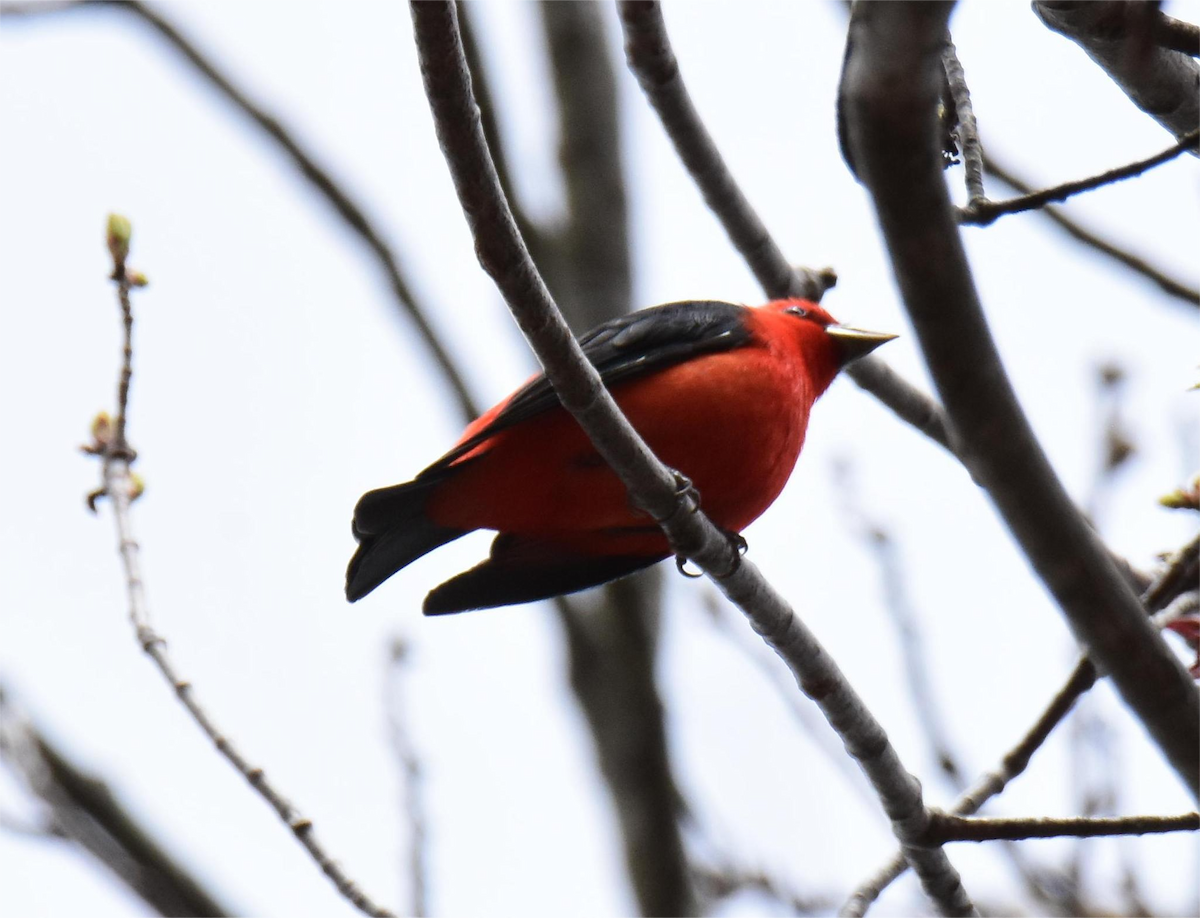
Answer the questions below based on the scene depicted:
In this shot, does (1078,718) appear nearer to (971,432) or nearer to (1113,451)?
(1113,451)

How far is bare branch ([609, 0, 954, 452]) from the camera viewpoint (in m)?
3.54

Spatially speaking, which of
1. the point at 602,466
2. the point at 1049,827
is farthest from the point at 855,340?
the point at 1049,827

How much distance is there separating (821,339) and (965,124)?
238 centimetres

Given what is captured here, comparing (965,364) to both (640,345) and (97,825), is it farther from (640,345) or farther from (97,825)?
(97,825)

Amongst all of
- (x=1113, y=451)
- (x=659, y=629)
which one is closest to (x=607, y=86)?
(x=659, y=629)

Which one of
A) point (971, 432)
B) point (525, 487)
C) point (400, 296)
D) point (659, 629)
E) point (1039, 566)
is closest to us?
point (971, 432)

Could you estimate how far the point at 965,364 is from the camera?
4.89ft

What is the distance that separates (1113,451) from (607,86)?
339 cm

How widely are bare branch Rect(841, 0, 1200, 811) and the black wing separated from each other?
2512 mm

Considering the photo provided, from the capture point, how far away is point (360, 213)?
7070 mm

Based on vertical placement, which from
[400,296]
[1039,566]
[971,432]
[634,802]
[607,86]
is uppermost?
[607,86]

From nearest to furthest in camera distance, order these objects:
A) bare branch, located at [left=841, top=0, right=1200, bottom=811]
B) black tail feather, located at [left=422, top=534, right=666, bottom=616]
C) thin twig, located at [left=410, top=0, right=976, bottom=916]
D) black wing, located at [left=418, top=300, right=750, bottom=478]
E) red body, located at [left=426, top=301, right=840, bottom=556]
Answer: bare branch, located at [left=841, top=0, right=1200, bottom=811] → thin twig, located at [left=410, top=0, right=976, bottom=916] → black wing, located at [left=418, top=300, right=750, bottom=478] → red body, located at [left=426, top=301, right=840, bottom=556] → black tail feather, located at [left=422, top=534, right=666, bottom=616]

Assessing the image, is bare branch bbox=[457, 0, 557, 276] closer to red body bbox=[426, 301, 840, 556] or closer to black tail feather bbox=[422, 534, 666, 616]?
black tail feather bbox=[422, 534, 666, 616]

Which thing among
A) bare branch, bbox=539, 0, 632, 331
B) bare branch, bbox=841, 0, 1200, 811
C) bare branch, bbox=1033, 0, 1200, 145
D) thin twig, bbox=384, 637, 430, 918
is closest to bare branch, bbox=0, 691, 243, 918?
thin twig, bbox=384, 637, 430, 918
